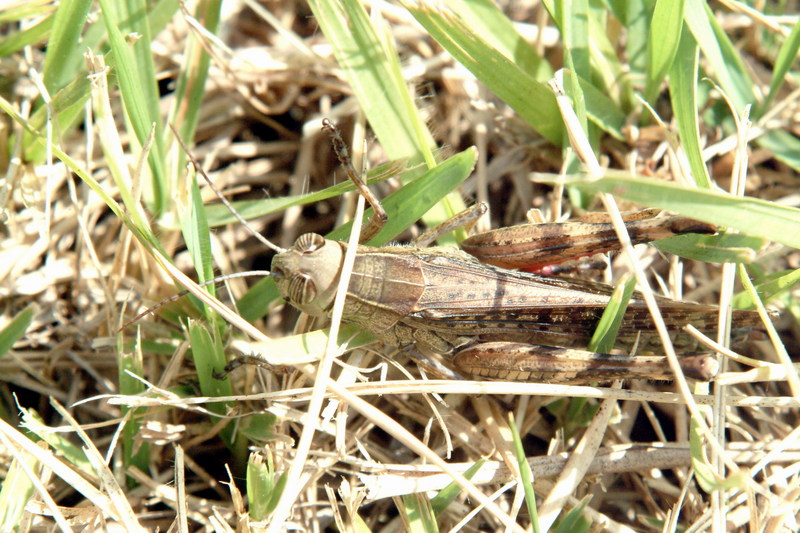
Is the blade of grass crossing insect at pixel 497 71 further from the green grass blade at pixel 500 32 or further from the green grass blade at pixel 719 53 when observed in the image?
the green grass blade at pixel 719 53

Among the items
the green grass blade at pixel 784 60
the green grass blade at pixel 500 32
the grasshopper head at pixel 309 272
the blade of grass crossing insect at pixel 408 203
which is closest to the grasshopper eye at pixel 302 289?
the grasshopper head at pixel 309 272

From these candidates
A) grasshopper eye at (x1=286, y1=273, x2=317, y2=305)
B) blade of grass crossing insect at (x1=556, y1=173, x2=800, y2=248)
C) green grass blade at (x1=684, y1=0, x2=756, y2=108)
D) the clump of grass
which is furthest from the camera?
green grass blade at (x1=684, y1=0, x2=756, y2=108)

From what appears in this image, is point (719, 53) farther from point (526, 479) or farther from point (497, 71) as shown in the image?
point (526, 479)

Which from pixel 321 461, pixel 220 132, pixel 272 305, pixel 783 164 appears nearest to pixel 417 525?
pixel 321 461

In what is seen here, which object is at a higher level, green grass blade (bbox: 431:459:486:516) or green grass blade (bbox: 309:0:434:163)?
green grass blade (bbox: 309:0:434:163)

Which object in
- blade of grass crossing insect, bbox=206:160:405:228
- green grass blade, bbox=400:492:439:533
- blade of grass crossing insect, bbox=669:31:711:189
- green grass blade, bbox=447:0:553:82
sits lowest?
green grass blade, bbox=400:492:439:533

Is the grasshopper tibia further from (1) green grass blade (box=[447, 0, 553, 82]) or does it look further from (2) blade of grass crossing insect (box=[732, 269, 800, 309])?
(1) green grass blade (box=[447, 0, 553, 82])

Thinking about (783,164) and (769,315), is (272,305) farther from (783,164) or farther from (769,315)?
(783,164)

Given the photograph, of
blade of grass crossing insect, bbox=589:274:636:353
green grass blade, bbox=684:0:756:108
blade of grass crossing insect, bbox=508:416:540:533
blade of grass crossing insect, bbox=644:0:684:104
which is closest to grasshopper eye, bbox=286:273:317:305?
blade of grass crossing insect, bbox=508:416:540:533

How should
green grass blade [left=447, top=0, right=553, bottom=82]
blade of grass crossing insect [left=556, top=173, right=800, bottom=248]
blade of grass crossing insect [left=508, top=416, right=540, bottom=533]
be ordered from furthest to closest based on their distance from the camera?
green grass blade [left=447, top=0, right=553, bottom=82]
blade of grass crossing insect [left=508, top=416, right=540, bottom=533]
blade of grass crossing insect [left=556, top=173, right=800, bottom=248]
